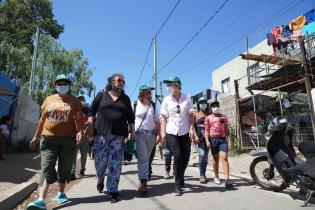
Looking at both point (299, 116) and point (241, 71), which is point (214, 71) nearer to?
point (241, 71)

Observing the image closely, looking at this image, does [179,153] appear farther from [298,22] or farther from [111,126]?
[298,22]

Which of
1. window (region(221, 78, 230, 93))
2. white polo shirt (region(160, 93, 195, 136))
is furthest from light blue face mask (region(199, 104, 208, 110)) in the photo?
→ window (region(221, 78, 230, 93))

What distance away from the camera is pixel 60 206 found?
4.98m

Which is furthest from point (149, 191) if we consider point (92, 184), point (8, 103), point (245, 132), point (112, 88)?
point (8, 103)

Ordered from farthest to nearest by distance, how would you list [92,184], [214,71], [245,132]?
[214,71] < [245,132] < [92,184]

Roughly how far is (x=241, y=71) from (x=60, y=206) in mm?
19834

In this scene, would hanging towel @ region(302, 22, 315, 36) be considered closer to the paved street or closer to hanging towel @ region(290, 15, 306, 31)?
hanging towel @ region(290, 15, 306, 31)

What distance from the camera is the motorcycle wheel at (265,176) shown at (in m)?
5.98

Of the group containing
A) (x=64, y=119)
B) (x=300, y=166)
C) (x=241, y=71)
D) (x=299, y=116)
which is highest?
(x=241, y=71)

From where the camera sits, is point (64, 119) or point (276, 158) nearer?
point (64, 119)

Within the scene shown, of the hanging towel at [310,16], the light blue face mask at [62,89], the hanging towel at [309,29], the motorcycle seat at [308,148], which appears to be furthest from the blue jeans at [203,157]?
the hanging towel at [310,16]

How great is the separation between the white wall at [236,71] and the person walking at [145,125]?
50.0ft

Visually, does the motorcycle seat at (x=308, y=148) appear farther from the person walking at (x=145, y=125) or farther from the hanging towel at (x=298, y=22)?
the hanging towel at (x=298, y=22)

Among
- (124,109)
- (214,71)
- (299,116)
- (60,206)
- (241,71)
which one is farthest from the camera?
(214,71)
